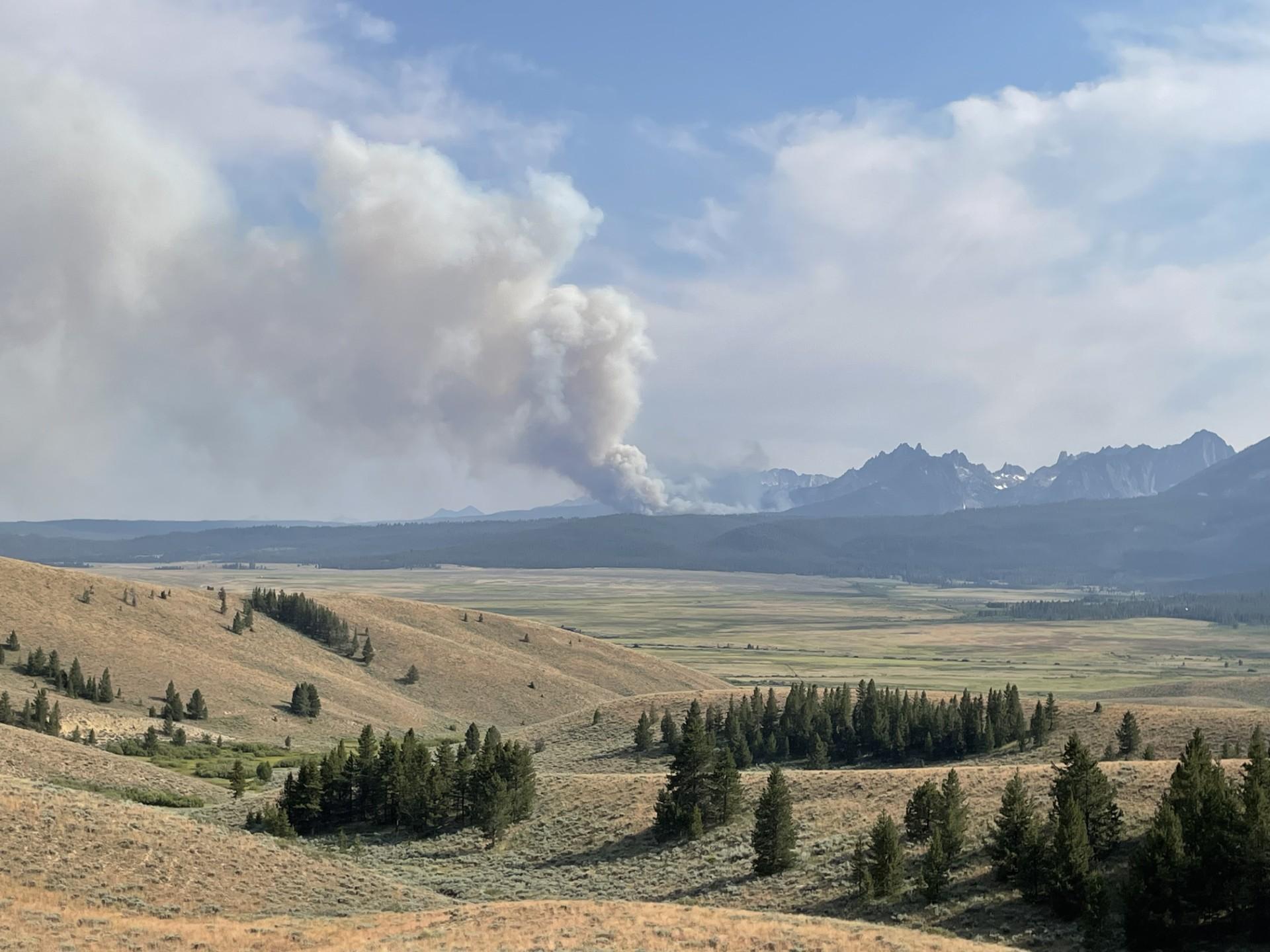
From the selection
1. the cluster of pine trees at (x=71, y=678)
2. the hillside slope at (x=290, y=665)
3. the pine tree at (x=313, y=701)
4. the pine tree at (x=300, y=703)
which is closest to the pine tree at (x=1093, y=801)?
the hillside slope at (x=290, y=665)

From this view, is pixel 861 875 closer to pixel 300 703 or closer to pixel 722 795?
pixel 722 795

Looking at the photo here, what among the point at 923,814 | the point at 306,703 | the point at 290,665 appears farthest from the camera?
the point at 290,665

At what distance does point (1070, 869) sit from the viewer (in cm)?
4316

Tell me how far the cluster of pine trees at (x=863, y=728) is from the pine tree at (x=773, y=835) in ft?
119

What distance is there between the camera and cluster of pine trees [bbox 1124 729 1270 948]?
39.4 meters

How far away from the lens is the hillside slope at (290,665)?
11838 centimetres

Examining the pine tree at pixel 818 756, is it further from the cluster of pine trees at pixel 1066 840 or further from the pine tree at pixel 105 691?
the pine tree at pixel 105 691

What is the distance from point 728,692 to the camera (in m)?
138

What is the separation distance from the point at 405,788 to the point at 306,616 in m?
109

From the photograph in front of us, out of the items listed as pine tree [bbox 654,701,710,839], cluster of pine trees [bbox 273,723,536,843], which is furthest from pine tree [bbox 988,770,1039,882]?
cluster of pine trees [bbox 273,723,536,843]

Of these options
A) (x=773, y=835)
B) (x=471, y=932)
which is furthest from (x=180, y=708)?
(x=471, y=932)

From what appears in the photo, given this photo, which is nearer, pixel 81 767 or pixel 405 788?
pixel 405 788

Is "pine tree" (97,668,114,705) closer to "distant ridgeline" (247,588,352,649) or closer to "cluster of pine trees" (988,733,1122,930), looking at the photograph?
"distant ridgeline" (247,588,352,649)

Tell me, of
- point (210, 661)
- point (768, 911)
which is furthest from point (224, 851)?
point (210, 661)
